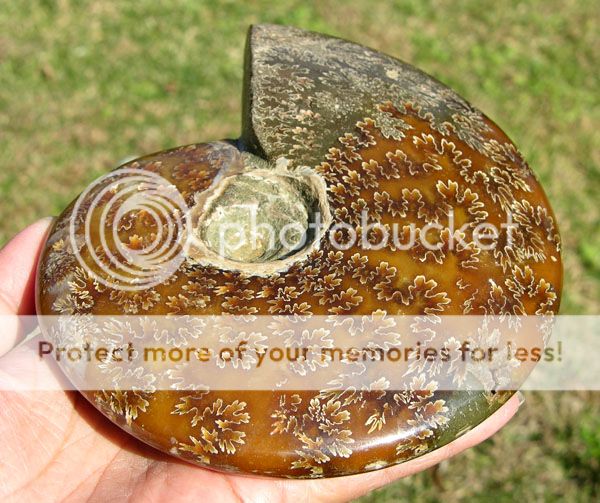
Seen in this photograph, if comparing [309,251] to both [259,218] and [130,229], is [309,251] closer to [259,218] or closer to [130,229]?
[259,218]

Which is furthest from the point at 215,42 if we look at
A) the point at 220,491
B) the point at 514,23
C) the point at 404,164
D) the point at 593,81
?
the point at 220,491

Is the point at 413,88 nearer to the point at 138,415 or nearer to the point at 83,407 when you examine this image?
the point at 138,415

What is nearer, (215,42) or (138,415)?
(138,415)

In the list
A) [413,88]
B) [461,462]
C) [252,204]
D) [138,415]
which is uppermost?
[413,88]

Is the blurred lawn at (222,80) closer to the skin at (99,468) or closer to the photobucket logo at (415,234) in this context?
the skin at (99,468)

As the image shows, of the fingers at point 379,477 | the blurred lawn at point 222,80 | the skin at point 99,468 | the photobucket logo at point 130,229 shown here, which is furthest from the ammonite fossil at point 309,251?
the blurred lawn at point 222,80
